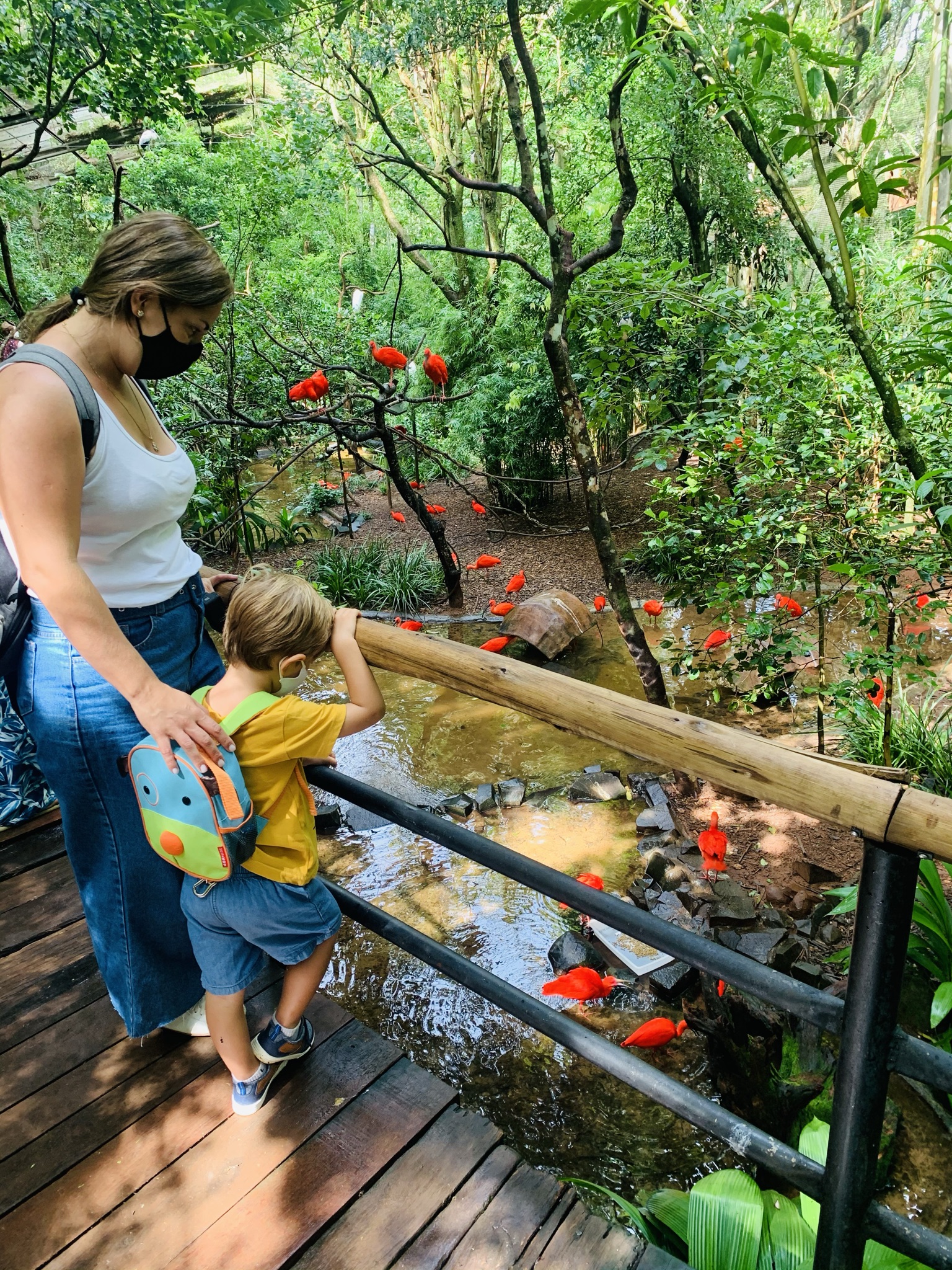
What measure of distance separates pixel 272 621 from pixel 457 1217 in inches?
42.7

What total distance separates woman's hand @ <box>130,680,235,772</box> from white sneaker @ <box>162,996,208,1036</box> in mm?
790

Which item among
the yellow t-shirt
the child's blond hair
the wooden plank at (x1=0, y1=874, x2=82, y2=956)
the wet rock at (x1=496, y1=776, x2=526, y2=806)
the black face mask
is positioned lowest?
the wet rock at (x1=496, y1=776, x2=526, y2=806)

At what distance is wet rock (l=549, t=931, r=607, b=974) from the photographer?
2.99 metres

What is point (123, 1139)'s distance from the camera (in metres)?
1.50

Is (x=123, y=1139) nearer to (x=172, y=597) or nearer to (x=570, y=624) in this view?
(x=172, y=597)

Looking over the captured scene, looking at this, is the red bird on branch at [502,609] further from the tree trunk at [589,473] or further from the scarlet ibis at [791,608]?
the scarlet ibis at [791,608]

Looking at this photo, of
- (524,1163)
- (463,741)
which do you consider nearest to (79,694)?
(524,1163)

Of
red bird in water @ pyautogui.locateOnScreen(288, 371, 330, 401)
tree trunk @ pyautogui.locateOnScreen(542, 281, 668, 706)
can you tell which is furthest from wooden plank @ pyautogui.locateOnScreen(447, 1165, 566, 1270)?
red bird in water @ pyautogui.locateOnScreen(288, 371, 330, 401)

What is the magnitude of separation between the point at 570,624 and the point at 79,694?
4.57 m

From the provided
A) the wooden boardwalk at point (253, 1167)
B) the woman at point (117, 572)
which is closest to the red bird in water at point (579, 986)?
the wooden boardwalk at point (253, 1167)

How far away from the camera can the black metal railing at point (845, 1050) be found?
1.03m

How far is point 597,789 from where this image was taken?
13.5 ft

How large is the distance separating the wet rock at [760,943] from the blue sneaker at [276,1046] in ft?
5.75

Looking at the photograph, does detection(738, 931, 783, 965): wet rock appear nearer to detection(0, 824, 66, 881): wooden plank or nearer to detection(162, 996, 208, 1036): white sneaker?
detection(162, 996, 208, 1036): white sneaker
